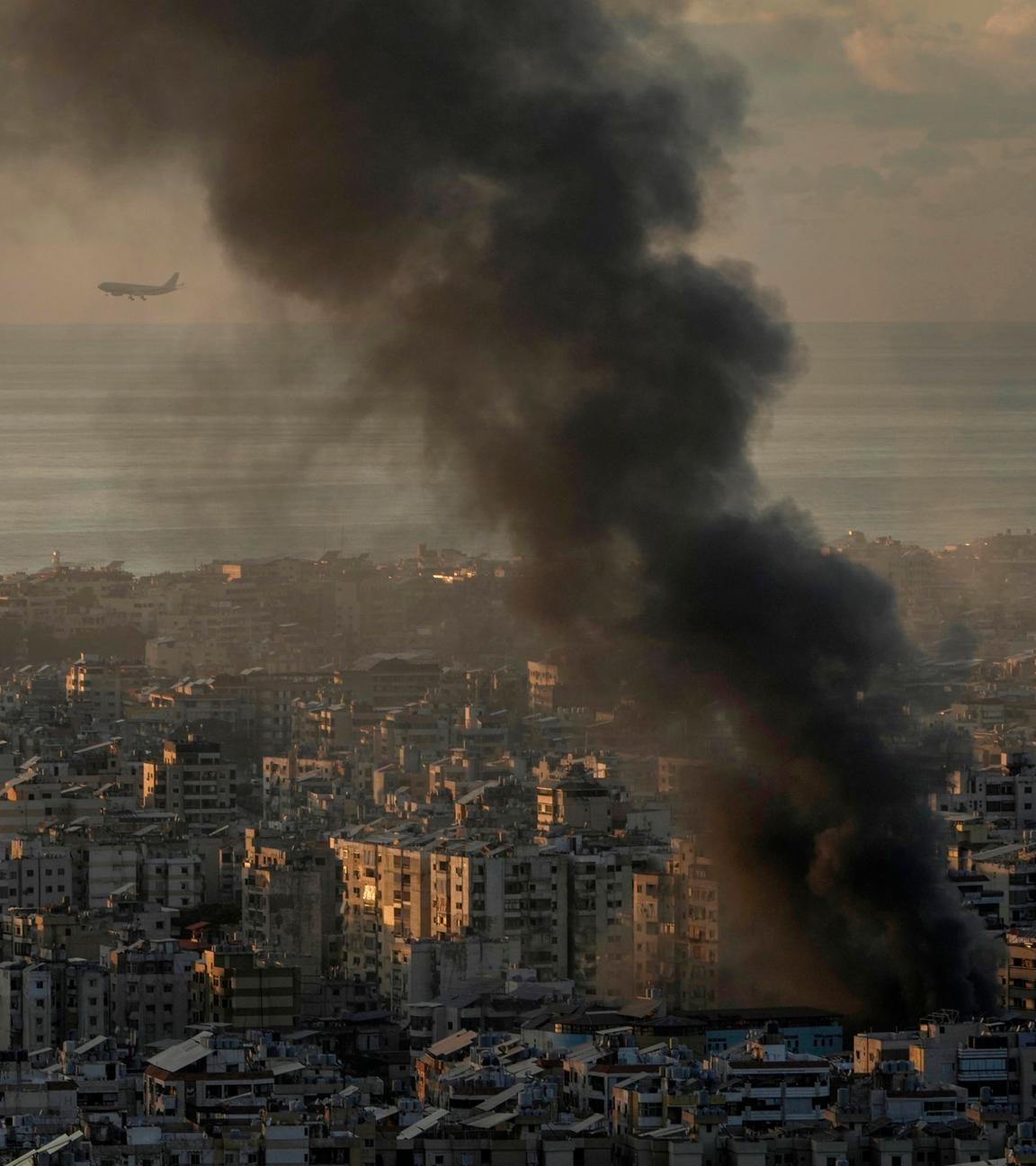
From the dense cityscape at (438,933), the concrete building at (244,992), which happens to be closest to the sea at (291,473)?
the dense cityscape at (438,933)

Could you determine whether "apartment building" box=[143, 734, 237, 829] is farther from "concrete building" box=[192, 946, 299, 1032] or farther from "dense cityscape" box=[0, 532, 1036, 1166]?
"concrete building" box=[192, 946, 299, 1032]

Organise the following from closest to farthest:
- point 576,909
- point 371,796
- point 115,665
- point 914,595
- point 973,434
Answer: point 576,909 → point 371,796 → point 115,665 → point 914,595 → point 973,434

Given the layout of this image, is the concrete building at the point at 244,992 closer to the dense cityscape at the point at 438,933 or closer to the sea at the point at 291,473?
the dense cityscape at the point at 438,933

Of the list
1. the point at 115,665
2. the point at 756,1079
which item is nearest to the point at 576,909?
the point at 756,1079

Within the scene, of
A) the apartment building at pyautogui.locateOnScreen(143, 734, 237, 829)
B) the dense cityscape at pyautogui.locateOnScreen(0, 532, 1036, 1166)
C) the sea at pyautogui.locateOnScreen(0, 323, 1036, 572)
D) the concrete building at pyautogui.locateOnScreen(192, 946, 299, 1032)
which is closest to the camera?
the dense cityscape at pyautogui.locateOnScreen(0, 532, 1036, 1166)

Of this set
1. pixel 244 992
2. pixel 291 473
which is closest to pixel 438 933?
pixel 244 992

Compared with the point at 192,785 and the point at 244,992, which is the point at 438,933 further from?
the point at 192,785

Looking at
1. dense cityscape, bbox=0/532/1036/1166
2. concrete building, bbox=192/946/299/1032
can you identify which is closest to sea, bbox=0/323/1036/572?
dense cityscape, bbox=0/532/1036/1166

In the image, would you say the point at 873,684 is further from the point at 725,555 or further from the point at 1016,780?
the point at 1016,780
